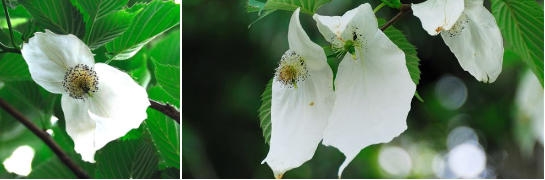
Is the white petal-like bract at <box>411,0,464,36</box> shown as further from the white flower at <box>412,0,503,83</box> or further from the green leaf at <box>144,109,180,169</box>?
the green leaf at <box>144,109,180,169</box>

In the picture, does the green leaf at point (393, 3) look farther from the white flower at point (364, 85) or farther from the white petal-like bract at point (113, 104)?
the white petal-like bract at point (113, 104)

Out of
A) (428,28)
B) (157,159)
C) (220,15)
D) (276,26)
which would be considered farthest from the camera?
(220,15)

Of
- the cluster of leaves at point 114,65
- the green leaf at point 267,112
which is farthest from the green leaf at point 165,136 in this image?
the green leaf at point 267,112

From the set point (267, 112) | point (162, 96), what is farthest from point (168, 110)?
point (267, 112)

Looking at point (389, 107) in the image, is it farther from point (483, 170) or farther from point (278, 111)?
point (483, 170)

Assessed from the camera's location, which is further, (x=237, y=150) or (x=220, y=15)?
(x=237, y=150)

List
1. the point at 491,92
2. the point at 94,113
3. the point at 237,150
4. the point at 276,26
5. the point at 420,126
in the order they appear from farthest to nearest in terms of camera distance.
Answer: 1. the point at 420,126
2. the point at 491,92
3. the point at 237,150
4. the point at 276,26
5. the point at 94,113

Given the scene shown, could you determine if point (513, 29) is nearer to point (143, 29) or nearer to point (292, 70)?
point (292, 70)

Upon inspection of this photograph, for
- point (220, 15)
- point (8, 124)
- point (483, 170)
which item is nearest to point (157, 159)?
point (8, 124)
